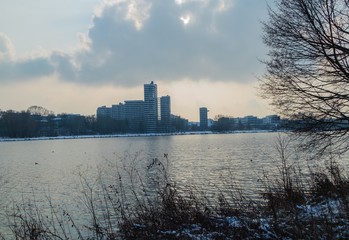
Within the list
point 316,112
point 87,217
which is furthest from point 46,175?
point 316,112

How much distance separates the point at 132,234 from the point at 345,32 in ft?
30.7

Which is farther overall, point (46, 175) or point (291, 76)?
point (46, 175)

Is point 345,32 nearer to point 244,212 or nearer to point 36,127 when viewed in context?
point 244,212

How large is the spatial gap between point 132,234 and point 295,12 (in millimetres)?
9159

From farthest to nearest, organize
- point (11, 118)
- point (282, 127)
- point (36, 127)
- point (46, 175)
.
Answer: point (36, 127)
point (11, 118)
point (46, 175)
point (282, 127)

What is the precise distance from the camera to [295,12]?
1255cm

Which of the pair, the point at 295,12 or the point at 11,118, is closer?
the point at 295,12

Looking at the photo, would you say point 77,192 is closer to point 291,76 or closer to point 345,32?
point 291,76

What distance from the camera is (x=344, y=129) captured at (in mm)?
12609

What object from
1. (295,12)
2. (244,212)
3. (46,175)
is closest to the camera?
(244,212)

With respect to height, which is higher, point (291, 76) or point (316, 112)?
point (291, 76)

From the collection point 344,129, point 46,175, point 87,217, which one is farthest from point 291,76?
point 46,175

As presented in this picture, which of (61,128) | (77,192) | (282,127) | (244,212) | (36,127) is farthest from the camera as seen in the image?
(61,128)

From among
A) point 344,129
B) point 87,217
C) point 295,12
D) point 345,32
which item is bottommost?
point 87,217
